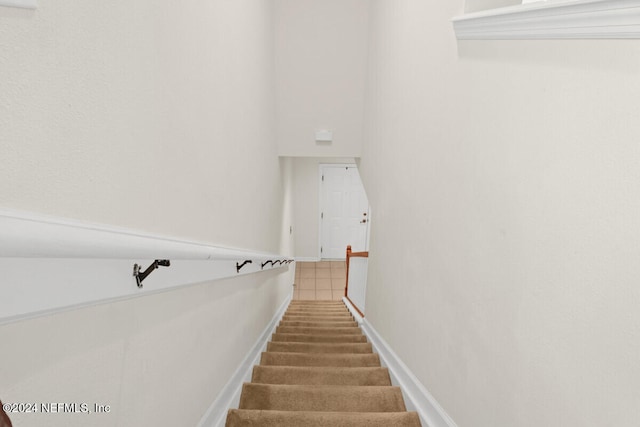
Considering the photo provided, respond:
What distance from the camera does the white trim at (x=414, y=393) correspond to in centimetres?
163

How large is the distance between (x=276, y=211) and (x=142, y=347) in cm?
364

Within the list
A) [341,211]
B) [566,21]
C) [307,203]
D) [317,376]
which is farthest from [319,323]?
[341,211]

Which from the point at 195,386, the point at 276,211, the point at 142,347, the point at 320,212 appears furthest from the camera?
the point at 320,212

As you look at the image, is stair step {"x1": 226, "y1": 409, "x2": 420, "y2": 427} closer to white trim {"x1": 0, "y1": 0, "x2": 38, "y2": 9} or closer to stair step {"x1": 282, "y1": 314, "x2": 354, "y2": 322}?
white trim {"x1": 0, "y1": 0, "x2": 38, "y2": 9}

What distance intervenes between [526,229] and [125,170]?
1.08 m

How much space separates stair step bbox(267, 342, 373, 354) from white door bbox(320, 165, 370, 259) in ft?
17.5

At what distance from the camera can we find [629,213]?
29.6 inches

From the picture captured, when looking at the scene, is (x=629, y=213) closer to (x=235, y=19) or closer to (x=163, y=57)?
(x=163, y=57)

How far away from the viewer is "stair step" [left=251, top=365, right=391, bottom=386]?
224cm

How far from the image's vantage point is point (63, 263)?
0.64 metres

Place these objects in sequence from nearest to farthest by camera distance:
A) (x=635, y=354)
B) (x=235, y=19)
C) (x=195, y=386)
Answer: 1. (x=635, y=354)
2. (x=195, y=386)
3. (x=235, y=19)

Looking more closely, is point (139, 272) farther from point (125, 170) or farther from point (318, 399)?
point (318, 399)

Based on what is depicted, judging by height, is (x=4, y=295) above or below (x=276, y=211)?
below

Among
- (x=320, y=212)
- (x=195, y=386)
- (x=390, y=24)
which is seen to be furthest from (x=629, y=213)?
(x=320, y=212)
